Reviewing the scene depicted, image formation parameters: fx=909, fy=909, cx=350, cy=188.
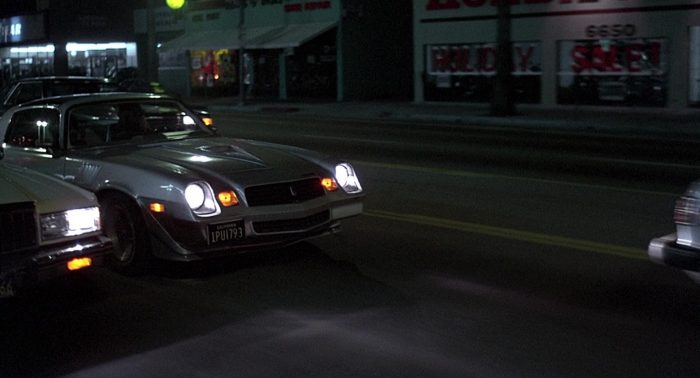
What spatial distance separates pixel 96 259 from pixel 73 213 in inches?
14.0

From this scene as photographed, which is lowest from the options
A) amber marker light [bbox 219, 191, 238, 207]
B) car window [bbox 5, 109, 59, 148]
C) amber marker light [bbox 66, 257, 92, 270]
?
amber marker light [bbox 66, 257, 92, 270]

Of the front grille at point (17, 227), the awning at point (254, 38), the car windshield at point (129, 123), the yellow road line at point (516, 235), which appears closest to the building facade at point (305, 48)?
the awning at point (254, 38)

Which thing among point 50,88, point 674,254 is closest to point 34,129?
point 674,254

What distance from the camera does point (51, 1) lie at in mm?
54125

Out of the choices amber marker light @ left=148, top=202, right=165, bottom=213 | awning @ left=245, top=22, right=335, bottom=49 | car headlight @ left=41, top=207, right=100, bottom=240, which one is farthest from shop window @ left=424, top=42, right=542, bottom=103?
car headlight @ left=41, top=207, right=100, bottom=240

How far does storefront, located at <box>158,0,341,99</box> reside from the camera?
122ft

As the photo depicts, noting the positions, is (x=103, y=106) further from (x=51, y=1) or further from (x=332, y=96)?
(x=51, y=1)

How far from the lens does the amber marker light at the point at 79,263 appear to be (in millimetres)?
6094

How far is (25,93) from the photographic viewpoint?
51.0 feet

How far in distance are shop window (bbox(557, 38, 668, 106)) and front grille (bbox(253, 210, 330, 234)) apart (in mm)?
21601

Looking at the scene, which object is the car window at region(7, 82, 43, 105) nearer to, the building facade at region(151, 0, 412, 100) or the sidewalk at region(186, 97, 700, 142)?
the sidewalk at region(186, 97, 700, 142)

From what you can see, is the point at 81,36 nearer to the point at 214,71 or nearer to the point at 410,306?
the point at 214,71

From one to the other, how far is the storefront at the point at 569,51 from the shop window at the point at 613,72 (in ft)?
0.10

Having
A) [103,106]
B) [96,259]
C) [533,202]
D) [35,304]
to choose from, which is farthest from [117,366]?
[533,202]
